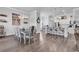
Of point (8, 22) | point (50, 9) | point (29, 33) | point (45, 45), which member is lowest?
point (45, 45)

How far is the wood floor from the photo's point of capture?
239cm

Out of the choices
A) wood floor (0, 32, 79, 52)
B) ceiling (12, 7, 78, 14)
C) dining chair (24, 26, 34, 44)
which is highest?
ceiling (12, 7, 78, 14)

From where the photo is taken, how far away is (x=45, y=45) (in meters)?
2.43

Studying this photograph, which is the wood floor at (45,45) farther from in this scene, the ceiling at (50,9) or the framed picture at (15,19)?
the ceiling at (50,9)

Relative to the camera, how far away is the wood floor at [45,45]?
7.85 feet

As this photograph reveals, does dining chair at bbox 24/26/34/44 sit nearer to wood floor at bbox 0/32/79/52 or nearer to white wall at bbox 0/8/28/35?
wood floor at bbox 0/32/79/52

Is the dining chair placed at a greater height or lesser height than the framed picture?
lesser

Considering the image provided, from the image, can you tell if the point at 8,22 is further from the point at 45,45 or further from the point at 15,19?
the point at 45,45

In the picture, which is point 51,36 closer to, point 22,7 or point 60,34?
point 60,34

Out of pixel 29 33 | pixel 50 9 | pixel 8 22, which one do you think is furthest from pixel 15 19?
pixel 50 9

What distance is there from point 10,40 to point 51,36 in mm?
751

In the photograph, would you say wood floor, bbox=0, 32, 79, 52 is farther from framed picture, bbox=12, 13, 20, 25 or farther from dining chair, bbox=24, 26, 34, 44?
framed picture, bbox=12, 13, 20, 25

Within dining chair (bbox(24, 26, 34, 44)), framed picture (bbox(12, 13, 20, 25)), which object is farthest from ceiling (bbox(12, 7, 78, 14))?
dining chair (bbox(24, 26, 34, 44))
